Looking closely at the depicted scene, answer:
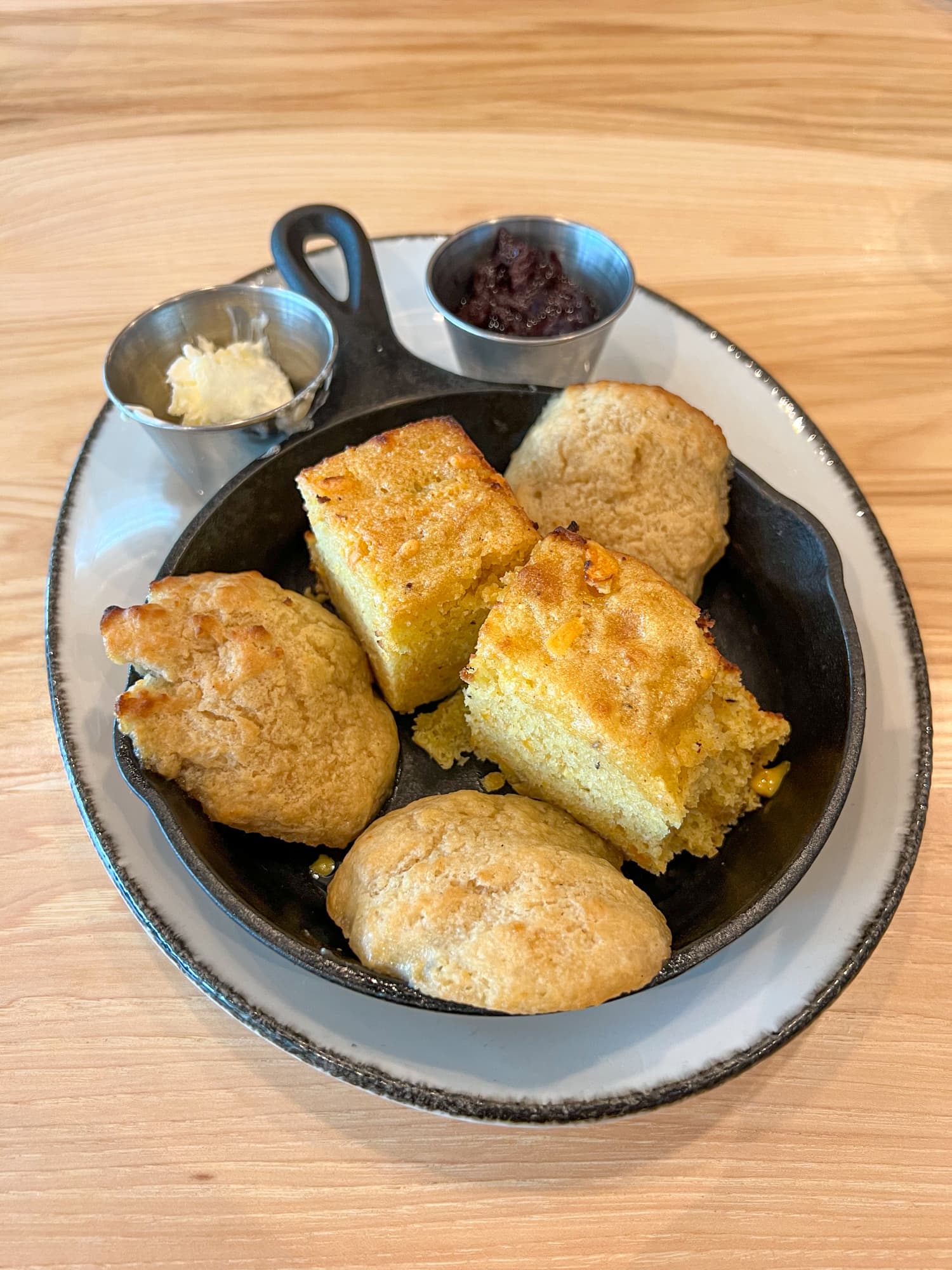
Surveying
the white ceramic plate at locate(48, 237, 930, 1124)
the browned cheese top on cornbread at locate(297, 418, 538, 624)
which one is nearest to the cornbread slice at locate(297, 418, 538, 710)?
the browned cheese top on cornbread at locate(297, 418, 538, 624)

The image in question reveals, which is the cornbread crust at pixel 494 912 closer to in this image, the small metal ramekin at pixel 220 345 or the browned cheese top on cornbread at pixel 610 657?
the browned cheese top on cornbread at pixel 610 657

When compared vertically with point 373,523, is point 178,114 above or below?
above

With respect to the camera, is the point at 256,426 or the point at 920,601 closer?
the point at 256,426

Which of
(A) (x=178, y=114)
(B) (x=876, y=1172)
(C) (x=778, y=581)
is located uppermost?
(A) (x=178, y=114)

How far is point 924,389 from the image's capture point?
9.12 ft

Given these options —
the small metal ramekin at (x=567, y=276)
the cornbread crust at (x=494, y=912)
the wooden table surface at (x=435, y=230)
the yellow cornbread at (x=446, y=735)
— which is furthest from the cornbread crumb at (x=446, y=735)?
the small metal ramekin at (x=567, y=276)

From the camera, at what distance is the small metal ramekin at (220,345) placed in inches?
86.0

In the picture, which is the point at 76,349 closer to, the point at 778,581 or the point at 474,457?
the point at 474,457

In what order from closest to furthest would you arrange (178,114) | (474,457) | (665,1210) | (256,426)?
(665,1210), (474,457), (256,426), (178,114)

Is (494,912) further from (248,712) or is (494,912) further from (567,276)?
(567,276)

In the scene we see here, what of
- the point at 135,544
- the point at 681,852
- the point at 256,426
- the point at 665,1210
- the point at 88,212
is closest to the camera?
the point at 665,1210

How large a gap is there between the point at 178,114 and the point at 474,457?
252 centimetres

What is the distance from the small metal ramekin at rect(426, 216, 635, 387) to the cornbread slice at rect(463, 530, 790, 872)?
759mm

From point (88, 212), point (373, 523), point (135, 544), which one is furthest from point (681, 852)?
point (88, 212)
